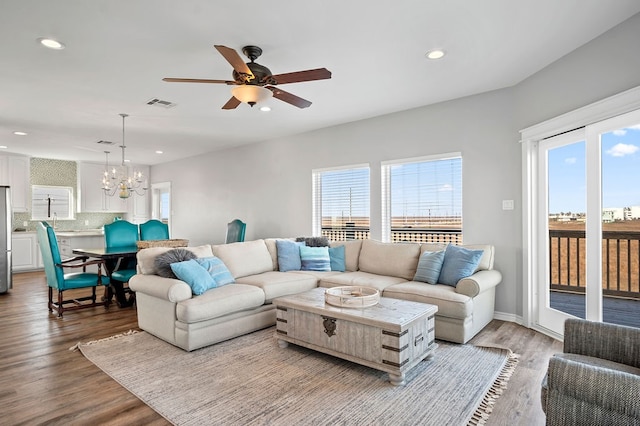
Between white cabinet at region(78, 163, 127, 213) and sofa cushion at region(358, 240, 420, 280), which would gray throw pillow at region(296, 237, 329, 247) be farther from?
white cabinet at region(78, 163, 127, 213)

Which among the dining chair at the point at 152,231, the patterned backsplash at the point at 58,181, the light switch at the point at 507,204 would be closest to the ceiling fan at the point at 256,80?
the light switch at the point at 507,204

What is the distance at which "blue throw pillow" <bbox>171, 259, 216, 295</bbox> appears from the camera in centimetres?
338

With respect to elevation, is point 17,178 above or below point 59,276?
above

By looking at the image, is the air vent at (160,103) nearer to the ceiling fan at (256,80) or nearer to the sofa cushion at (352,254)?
the ceiling fan at (256,80)

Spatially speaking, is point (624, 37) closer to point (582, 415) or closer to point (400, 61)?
point (400, 61)

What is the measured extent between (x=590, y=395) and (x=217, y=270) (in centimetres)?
324

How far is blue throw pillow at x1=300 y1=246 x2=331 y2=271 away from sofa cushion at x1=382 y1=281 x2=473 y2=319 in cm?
121

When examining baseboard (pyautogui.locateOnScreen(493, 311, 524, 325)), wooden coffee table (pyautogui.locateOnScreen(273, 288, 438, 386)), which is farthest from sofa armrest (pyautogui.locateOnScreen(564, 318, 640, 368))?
baseboard (pyautogui.locateOnScreen(493, 311, 524, 325))

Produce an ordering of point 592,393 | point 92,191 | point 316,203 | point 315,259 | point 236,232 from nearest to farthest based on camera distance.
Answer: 1. point 592,393
2. point 315,259
3. point 316,203
4. point 236,232
5. point 92,191

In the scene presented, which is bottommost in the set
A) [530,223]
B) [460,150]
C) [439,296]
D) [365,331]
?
[365,331]

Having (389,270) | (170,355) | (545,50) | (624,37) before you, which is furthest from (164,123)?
(624,37)

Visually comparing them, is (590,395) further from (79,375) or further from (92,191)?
(92,191)

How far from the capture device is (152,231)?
6.12 metres

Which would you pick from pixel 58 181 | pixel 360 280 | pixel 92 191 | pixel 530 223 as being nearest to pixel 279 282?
pixel 360 280
